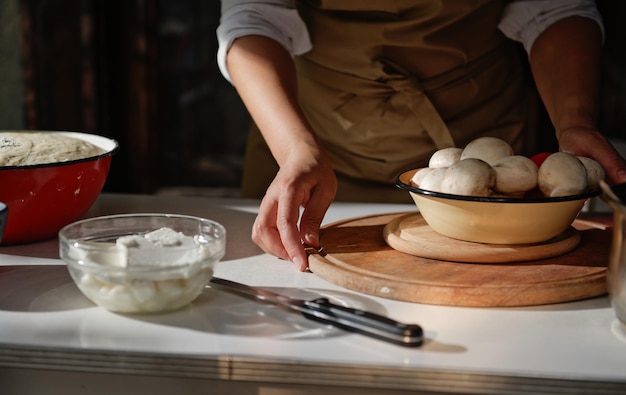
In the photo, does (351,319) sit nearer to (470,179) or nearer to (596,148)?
(470,179)

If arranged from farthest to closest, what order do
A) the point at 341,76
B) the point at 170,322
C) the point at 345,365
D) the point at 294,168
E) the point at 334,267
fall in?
the point at 341,76 < the point at 294,168 < the point at 334,267 < the point at 170,322 < the point at 345,365

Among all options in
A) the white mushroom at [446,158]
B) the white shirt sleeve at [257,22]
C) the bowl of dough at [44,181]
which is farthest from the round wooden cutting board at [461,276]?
the white shirt sleeve at [257,22]

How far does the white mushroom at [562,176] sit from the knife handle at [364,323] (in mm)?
330

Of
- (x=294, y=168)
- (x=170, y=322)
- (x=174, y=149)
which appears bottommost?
(x=174, y=149)

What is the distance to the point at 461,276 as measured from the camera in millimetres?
974

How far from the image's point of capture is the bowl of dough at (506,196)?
1.01 metres

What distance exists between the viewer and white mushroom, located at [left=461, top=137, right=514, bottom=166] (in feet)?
3.58

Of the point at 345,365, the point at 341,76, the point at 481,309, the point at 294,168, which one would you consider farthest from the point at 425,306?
the point at 341,76

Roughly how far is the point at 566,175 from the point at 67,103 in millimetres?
2429

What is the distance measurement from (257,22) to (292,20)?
0.29ft

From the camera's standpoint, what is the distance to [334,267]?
1.01 metres

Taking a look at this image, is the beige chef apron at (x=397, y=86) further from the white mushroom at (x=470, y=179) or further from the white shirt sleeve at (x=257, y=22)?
the white mushroom at (x=470, y=179)

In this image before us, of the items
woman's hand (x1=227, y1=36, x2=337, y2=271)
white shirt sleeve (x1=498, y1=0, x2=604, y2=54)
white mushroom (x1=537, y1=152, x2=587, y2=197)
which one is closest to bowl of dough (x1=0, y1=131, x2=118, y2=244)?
woman's hand (x1=227, y1=36, x2=337, y2=271)

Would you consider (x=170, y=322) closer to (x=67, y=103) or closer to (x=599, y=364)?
(x=599, y=364)
